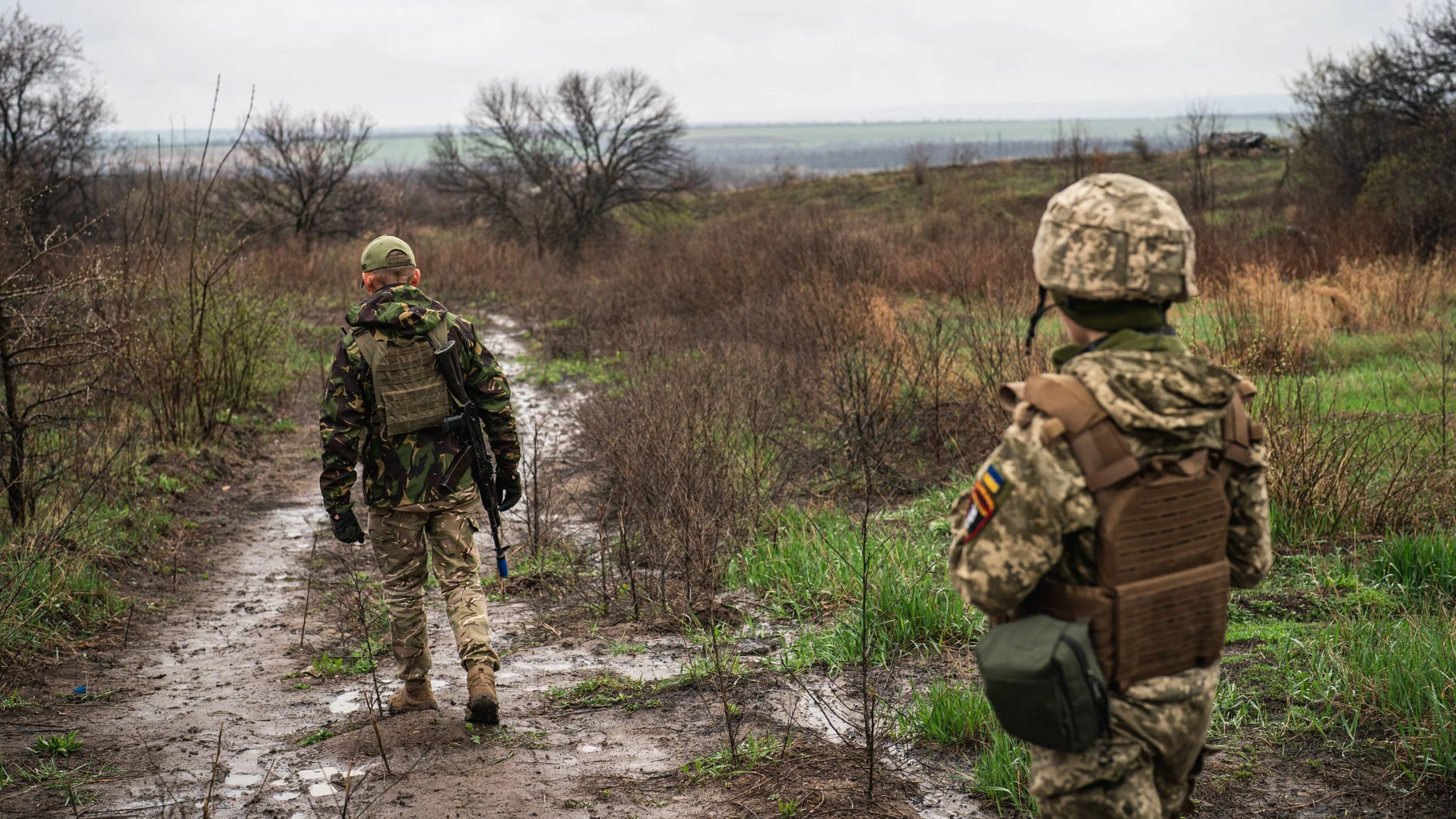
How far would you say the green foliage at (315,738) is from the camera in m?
4.50

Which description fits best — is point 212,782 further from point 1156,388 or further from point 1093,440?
point 1156,388

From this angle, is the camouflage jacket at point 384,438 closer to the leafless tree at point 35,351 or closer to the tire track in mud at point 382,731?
the tire track in mud at point 382,731

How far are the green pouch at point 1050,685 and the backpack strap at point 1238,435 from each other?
1.78 ft

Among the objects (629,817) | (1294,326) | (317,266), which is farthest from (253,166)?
(629,817)

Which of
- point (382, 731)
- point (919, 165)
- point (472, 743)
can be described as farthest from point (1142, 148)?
point (382, 731)

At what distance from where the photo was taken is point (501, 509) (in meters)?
4.73

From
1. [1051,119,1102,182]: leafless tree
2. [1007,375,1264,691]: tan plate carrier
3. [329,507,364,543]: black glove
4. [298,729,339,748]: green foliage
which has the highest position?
[1051,119,1102,182]: leafless tree

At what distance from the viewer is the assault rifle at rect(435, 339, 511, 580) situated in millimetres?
4574

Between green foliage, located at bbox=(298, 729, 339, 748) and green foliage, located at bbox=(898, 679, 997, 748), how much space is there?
239 centimetres

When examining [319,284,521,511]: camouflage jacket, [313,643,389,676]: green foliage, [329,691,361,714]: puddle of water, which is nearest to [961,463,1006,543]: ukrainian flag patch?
[319,284,521,511]: camouflage jacket

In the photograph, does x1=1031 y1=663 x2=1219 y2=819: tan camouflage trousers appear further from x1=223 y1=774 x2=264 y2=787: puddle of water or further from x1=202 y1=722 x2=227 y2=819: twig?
x1=223 y1=774 x2=264 y2=787: puddle of water

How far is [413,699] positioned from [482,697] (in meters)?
0.46

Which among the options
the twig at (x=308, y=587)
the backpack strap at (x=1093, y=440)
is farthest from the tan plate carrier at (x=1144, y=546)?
the twig at (x=308, y=587)

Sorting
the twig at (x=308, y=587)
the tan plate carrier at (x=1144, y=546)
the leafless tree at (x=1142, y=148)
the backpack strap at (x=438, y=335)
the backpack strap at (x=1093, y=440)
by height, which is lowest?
the twig at (x=308, y=587)
